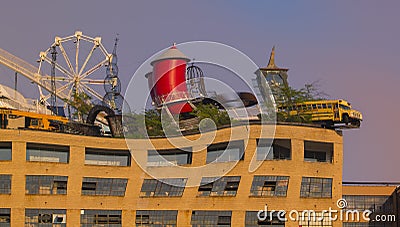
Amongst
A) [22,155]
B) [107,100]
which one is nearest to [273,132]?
[22,155]

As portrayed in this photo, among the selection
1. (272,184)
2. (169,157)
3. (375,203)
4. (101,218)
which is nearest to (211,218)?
(272,184)

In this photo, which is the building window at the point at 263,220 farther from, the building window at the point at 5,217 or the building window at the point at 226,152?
the building window at the point at 5,217

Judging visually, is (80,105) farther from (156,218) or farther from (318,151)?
(318,151)

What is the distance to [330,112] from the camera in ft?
249

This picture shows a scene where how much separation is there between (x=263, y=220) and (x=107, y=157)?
1824 cm

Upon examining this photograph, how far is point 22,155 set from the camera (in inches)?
2901

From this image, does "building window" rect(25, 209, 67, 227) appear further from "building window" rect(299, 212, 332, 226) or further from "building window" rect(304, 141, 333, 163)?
"building window" rect(304, 141, 333, 163)

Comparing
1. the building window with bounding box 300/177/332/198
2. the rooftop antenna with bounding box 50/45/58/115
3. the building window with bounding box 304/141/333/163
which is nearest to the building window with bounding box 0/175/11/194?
the rooftop antenna with bounding box 50/45/58/115

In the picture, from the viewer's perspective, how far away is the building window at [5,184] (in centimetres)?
7312

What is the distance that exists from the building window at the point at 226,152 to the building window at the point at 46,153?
589 inches

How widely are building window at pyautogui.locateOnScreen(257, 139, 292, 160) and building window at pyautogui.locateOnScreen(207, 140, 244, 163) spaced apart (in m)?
1.91

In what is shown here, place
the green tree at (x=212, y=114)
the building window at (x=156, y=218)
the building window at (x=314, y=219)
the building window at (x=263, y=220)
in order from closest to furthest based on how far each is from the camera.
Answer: the building window at (x=263, y=220)
the building window at (x=314, y=219)
the building window at (x=156, y=218)
the green tree at (x=212, y=114)

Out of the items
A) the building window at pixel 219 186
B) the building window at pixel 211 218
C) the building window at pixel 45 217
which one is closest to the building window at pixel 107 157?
the building window at pixel 45 217

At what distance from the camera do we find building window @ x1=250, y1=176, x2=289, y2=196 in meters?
72.4
